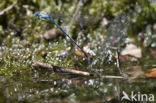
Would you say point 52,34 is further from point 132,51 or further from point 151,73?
point 151,73

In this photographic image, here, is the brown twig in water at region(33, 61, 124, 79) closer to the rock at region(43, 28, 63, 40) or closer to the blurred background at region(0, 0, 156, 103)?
the blurred background at region(0, 0, 156, 103)

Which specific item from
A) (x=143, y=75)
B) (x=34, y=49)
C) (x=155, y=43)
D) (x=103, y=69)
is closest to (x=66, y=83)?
(x=103, y=69)

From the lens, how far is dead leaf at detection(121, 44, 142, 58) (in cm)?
215

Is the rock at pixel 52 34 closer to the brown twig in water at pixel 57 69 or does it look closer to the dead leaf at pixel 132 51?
the brown twig in water at pixel 57 69

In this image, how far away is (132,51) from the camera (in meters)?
2.21

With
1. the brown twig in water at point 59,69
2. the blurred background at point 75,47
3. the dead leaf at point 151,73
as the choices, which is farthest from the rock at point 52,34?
the dead leaf at point 151,73

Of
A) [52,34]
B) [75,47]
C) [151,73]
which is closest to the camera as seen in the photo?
[151,73]

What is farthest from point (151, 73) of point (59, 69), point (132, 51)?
point (59, 69)

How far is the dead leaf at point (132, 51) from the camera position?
2.15 m

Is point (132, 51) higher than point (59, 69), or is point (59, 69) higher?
point (132, 51)

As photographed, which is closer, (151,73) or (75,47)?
(151,73)

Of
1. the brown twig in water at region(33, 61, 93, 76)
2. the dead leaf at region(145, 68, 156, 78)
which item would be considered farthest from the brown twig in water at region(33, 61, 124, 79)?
the dead leaf at region(145, 68, 156, 78)

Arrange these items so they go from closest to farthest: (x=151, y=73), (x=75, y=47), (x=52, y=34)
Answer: (x=151, y=73) < (x=75, y=47) < (x=52, y=34)

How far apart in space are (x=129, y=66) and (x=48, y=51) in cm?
93
